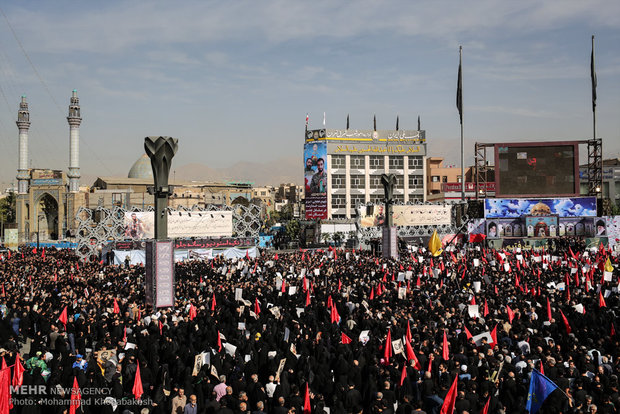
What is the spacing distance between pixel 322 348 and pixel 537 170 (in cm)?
3927

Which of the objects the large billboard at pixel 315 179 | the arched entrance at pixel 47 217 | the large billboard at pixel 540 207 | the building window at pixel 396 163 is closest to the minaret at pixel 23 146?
the arched entrance at pixel 47 217

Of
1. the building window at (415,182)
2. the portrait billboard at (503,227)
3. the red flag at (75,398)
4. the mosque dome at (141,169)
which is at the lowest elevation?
the red flag at (75,398)

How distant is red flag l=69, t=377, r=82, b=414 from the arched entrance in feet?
277

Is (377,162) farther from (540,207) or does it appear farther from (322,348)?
(322,348)

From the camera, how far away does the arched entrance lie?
87500mm

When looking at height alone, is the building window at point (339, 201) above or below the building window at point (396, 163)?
below

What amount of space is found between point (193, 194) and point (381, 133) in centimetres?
3181

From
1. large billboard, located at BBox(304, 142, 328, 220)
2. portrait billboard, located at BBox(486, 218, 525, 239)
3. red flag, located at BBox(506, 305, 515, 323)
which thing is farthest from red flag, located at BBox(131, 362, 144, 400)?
large billboard, located at BBox(304, 142, 328, 220)

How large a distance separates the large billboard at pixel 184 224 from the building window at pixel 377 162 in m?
36.9

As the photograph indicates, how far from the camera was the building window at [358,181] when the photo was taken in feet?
247

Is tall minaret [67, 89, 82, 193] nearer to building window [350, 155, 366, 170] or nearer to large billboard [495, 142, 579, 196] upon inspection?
building window [350, 155, 366, 170]

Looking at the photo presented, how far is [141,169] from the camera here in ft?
334

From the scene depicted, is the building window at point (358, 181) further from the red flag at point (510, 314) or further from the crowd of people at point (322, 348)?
the red flag at point (510, 314)

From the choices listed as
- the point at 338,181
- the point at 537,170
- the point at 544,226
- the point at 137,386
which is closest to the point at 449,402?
the point at 137,386
